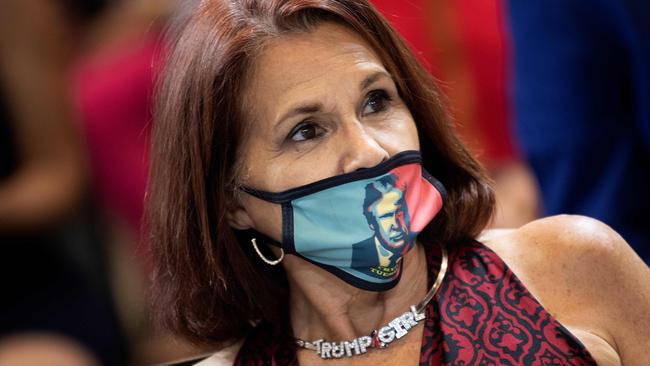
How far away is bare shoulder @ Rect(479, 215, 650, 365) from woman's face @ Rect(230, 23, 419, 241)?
358mm

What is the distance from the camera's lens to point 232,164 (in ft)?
7.91

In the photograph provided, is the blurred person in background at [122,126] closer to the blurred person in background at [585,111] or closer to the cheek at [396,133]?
the blurred person in background at [585,111]

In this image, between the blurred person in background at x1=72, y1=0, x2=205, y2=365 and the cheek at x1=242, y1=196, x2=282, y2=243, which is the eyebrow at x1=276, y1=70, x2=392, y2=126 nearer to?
the cheek at x1=242, y1=196, x2=282, y2=243

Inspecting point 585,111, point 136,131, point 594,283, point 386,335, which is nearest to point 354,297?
point 386,335

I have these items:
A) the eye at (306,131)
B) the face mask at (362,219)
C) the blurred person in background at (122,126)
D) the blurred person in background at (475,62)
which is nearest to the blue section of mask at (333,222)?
the face mask at (362,219)

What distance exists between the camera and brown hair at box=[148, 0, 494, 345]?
2.32 m

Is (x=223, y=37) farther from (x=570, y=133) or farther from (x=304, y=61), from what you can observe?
(x=570, y=133)

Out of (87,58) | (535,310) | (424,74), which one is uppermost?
(424,74)

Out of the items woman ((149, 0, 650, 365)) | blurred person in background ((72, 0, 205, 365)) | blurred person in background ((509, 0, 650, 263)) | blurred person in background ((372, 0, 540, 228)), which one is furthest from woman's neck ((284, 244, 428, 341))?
blurred person in background ((372, 0, 540, 228))

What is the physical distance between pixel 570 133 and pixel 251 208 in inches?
45.7

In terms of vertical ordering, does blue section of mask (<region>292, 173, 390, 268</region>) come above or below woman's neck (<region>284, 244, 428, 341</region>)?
above

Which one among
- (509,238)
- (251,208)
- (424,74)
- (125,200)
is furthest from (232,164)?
(125,200)

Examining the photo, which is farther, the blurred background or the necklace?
the blurred background

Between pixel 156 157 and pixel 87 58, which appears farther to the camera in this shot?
pixel 87 58
